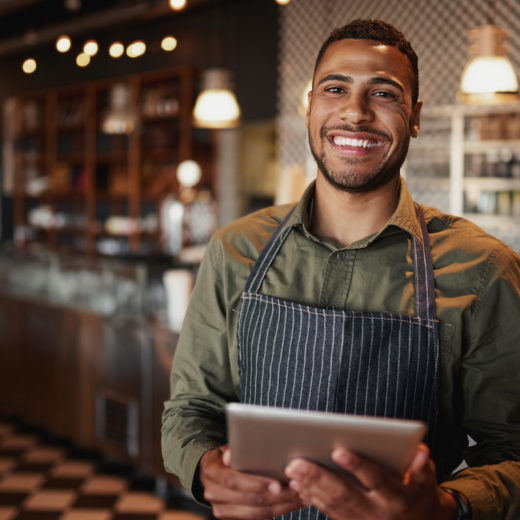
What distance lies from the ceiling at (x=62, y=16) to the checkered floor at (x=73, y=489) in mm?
3100

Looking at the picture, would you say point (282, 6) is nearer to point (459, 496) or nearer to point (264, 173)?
point (264, 173)

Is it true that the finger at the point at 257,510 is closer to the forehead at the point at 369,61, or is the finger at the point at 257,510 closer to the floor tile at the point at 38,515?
the forehead at the point at 369,61

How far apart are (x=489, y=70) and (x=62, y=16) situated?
472 centimetres

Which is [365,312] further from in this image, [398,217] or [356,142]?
[356,142]

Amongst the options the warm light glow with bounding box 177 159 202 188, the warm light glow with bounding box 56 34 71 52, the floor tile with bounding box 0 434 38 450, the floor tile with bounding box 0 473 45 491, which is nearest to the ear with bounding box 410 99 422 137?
the warm light glow with bounding box 56 34 71 52

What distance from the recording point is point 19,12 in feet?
24.5

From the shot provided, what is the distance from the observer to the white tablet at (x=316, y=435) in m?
0.97

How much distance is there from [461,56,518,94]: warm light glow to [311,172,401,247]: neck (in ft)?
7.18

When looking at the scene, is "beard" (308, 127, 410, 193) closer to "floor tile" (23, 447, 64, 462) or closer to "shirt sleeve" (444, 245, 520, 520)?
"shirt sleeve" (444, 245, 520, 520)

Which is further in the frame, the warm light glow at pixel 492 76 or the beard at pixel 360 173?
the warm light glow at pixel 492 76

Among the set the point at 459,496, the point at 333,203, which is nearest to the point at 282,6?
the point at 333,203

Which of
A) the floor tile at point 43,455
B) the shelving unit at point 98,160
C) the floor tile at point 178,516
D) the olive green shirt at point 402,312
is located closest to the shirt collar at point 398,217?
the olive green shirt at point 402,312

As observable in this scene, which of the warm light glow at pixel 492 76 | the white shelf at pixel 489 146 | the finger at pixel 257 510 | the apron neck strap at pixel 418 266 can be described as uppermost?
the warm light glow at pixel 492 76

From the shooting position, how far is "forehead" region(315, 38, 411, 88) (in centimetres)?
139
